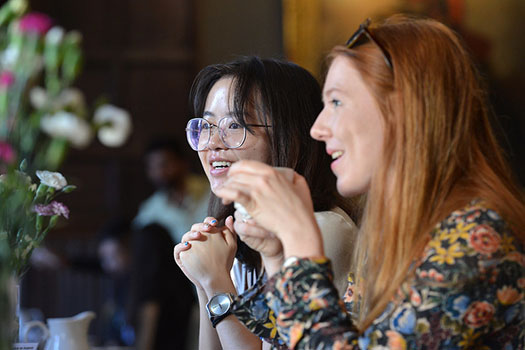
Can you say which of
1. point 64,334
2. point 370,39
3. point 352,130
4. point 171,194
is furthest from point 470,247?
point 171,194

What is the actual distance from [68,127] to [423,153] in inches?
23.3

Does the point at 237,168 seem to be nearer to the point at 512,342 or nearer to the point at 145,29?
the point at 512,342

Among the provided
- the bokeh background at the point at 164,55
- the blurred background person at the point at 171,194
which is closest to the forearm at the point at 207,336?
the blurred background person at the point at 171,194

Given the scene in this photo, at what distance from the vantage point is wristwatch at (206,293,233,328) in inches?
70.8

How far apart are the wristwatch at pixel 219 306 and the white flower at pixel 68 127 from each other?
2.68 ft

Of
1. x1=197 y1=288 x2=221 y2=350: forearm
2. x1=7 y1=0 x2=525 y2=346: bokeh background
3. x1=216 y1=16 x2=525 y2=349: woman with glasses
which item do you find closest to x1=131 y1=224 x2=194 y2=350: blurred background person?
x1=7 y1=0 x2=525 y2=346: bokeh background

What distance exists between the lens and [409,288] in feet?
4.04

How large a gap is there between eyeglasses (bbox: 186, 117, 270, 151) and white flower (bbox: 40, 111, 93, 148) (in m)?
0.94

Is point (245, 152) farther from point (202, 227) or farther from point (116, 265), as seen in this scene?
point (116, 265)

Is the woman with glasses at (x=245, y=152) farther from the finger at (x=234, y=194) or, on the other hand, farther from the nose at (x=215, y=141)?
the finger at (x=234, y=194)

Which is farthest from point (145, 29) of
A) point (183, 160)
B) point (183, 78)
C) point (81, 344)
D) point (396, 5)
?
point (81, 344)

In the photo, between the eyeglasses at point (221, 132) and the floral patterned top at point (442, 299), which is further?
the eyeglasses at point (221, 132)

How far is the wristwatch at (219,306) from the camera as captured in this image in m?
1.80

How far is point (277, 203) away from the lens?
1310 mm
